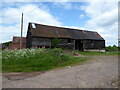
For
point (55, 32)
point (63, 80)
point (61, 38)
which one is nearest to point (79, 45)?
point (61, 38)

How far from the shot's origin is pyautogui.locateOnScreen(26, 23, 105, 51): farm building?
26.8 meters

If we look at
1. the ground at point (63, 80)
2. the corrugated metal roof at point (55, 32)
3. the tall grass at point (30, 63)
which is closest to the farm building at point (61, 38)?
the corrugated metal roof at point (55, 32)

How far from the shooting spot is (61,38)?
1168 inches

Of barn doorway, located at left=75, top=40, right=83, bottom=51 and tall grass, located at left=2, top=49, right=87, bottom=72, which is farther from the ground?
barn doorway, located at left=75, top=40, right=83, bottom=51

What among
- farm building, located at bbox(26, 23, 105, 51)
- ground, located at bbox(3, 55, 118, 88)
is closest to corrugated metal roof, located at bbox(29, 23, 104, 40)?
farm building, located at bbox(26, 23, 105, 51)

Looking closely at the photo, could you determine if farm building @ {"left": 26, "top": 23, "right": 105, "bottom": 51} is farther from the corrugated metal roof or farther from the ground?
the ground

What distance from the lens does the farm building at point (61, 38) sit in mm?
26766

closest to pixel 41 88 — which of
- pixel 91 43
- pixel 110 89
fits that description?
pixel 110 89

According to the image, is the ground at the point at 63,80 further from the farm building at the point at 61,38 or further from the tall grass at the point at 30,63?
the farm building at the point at 61,38

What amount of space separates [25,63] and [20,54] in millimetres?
1858

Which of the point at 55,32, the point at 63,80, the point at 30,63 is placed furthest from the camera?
the point at 55,32

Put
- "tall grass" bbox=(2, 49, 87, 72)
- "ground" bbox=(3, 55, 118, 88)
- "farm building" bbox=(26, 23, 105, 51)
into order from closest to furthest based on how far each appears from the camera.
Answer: "ground" bbox=(3, 55, 118, 88), "tall grass" bbox=(2, 49, 87, 72), "farm building" bbox=(26, 23, 105, 51)

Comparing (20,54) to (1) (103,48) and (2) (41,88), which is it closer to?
(2) (41,88)

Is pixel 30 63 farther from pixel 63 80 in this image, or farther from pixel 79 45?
pixel 79 45
